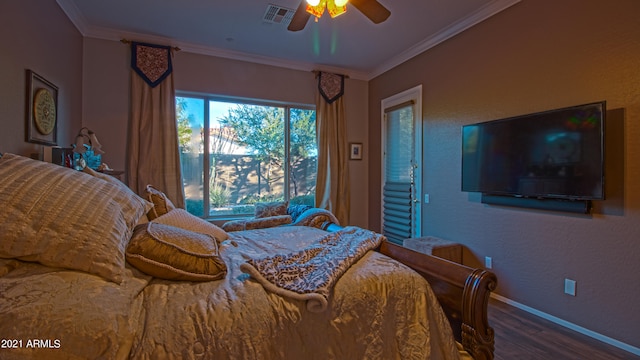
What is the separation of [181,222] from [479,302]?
174 cm

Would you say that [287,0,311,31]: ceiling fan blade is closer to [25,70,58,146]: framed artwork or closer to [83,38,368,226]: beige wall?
[83,38,368,226]: beige wall

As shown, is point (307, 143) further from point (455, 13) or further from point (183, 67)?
point (455, 13)

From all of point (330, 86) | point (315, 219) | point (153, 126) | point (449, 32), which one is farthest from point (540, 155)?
point (153, 126)

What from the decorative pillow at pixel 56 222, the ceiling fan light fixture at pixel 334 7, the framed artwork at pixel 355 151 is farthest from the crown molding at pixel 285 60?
the decorative pillow at pixel 56 222

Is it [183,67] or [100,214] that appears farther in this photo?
[183,67]

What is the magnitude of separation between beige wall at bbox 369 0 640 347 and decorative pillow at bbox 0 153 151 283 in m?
3.04

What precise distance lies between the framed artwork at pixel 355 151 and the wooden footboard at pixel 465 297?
340cm

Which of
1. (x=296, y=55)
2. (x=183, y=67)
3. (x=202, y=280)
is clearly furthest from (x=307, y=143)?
(x=202, y=280)

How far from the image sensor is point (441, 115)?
364 centimetres

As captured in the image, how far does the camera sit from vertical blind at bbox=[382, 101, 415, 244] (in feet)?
13.5

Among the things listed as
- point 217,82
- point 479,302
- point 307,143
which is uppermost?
point 217,82

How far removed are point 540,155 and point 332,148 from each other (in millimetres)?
2736

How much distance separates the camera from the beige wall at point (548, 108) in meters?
2.14

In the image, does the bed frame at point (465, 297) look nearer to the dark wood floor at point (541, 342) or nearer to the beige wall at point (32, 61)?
the dark wood floor at point (541, 342)
